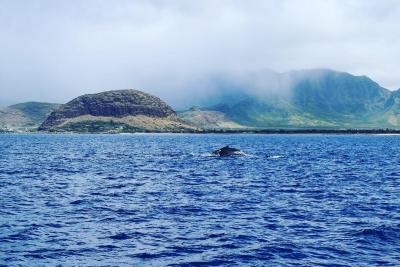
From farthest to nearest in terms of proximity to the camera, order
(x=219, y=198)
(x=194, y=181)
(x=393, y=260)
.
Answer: (x=194, y=181), (x=219, y=198), (x=393, y=260)

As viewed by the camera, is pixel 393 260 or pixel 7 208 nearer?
pixel 393 260

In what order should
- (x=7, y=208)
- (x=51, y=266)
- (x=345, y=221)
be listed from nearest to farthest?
1. (x=51, y=266)
2. (x=345, y=221)
3. (x=7, y=208)

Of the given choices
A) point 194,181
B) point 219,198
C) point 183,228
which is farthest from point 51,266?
point 194,181

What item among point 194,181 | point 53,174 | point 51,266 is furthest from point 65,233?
point 53,174

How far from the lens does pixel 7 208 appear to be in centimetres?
4991

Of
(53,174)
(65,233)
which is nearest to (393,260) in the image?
(65,233)

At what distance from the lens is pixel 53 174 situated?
8719cm

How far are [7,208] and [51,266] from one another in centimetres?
2282

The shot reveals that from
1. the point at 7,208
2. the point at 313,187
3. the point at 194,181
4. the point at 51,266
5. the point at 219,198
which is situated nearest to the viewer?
the point at 51,266

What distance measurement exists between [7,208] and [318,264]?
33941 millimetres

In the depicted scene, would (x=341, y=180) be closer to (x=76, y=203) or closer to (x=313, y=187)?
(x=313, y=187)

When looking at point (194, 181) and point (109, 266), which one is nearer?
point (109, 266)

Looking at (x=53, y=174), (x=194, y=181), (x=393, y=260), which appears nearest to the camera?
(x=393, y=260)

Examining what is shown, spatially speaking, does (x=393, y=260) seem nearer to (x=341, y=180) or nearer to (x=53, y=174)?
(x=341, y=180)
